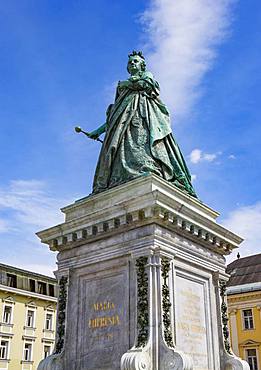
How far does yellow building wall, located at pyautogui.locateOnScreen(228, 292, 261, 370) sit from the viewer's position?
135 ft

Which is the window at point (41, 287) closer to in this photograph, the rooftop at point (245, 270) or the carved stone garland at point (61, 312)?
the rooftop at point (245, 270)

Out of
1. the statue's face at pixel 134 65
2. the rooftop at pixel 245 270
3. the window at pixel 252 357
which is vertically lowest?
the window at pixel 252 357

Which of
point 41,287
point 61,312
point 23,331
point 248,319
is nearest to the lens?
point 61,312

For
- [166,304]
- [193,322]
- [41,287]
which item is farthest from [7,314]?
[166,304]

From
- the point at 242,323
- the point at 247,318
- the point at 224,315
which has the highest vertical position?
the point at 247,318

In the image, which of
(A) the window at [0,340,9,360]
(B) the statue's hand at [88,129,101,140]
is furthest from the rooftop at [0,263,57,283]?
(B) the statue's hand at [88,129,101,140]

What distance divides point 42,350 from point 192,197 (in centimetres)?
3675

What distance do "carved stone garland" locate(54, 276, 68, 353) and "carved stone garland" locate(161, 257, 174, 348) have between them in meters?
3.05

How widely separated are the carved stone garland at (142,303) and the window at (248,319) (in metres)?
34.2

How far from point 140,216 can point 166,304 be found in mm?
2066

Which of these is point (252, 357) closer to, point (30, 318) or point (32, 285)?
point (30, 318)

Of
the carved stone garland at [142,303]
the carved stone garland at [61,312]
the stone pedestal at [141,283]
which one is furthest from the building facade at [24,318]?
the carved stone garland at [142,303]

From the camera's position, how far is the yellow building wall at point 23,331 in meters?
42.1

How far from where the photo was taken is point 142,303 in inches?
411
